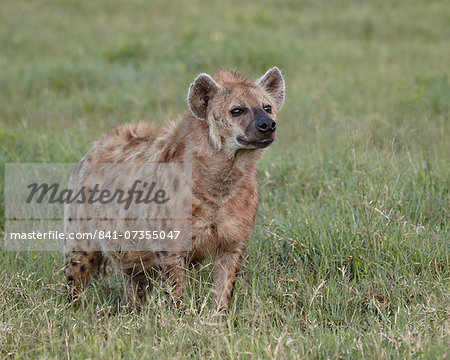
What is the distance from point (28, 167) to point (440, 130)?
12.3ft

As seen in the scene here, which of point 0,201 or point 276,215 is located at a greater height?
point 276,215

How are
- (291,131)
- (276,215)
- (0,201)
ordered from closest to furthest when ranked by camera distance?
(276,215)
(0,201)
(291,131)

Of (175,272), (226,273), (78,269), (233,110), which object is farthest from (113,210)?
(233,110)

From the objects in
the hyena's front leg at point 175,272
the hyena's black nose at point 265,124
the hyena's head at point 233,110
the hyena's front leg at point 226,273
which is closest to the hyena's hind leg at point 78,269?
the hyena's front leg at point 175,272

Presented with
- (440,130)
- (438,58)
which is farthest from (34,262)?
(438,58)

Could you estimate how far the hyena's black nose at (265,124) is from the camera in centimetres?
373

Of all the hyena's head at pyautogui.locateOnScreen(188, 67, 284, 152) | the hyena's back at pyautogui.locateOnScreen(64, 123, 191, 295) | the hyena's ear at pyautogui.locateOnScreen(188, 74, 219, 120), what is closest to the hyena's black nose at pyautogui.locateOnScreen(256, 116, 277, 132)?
the hyena's head at pyautogui.locateOnScreen(188, 67, 284, 152)

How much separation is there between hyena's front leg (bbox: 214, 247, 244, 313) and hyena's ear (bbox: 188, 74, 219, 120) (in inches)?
31.4

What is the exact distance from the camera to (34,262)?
4531mm

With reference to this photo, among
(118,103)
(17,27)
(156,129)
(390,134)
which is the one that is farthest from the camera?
(17,27)

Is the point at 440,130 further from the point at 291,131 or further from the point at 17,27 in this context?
the point at 17,27

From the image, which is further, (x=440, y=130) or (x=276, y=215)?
(x=440, y=130)

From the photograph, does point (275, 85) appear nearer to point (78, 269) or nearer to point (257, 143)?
point (257, 143)

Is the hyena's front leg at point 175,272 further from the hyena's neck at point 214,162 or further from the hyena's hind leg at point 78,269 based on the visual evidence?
the hyena's hind leg at point 78,269
